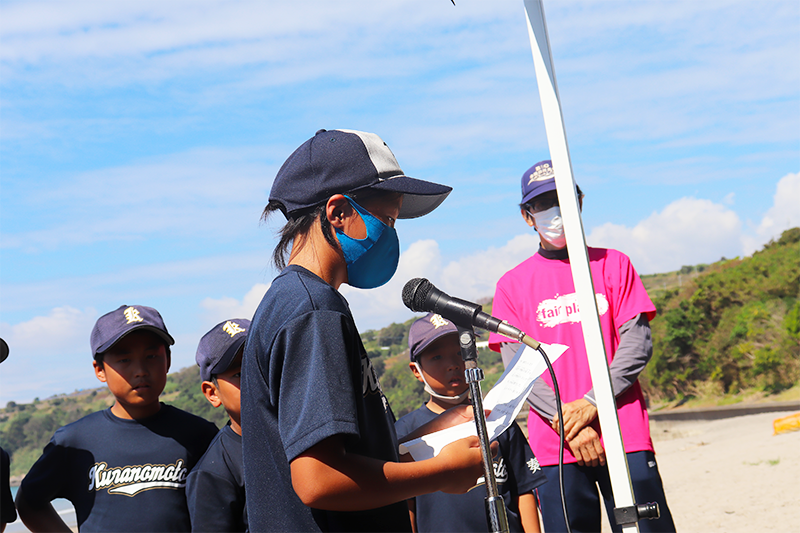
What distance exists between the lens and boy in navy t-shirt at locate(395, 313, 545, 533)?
351 cm

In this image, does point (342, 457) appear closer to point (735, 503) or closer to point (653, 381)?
point (735, 503)

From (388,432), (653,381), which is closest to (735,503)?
(388,432)

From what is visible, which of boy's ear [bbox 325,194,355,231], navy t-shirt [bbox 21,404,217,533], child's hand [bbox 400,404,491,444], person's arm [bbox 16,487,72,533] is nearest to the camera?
boy's ear [bbox 325,194,355,231]

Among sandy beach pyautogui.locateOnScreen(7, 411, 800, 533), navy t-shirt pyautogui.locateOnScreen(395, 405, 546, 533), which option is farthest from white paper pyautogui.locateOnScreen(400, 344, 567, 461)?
sandy beach pyautogui.locateOnScreen(7, 411, 800, 533)

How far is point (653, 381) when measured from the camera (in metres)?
39.2

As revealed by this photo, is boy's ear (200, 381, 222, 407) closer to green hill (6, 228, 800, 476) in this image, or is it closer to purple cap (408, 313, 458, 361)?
purple cap (408, 313, 458, 361)

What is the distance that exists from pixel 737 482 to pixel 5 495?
11.1 metres

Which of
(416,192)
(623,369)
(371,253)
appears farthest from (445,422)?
(623,369)

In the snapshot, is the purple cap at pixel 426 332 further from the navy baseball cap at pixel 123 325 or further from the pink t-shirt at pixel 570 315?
the navy baseball cap at pixel 123 325

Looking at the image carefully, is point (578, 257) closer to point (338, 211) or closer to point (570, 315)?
point (338, 211)

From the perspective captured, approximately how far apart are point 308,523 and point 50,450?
93.1 inches

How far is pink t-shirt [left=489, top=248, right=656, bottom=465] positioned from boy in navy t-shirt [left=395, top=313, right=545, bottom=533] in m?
0.21

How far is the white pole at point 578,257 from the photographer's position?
7.61ft

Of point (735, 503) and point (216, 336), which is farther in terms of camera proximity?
point (735, 503)
